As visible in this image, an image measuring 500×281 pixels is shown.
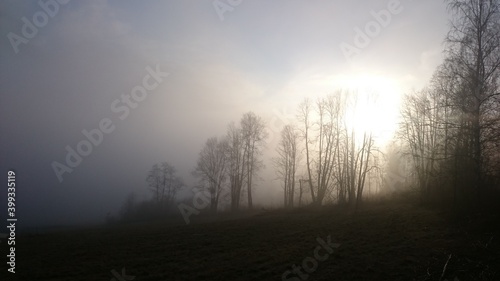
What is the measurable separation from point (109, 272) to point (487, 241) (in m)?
17.9

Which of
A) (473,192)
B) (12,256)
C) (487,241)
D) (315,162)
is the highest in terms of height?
(315,162)

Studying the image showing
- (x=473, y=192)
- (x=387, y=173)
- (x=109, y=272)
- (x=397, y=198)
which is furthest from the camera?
(x=387, y=173)

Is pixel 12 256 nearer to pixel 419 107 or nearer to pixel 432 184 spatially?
pixel 432 184

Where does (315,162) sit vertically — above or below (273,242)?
above

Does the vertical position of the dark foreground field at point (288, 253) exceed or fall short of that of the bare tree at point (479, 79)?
it falls short

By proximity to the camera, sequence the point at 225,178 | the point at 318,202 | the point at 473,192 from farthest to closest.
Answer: the point at 225,178
the point at 318,202
the point at 473,192

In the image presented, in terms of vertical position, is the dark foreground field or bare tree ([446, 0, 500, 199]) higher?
bare tree ([446, 0, 500, 199])

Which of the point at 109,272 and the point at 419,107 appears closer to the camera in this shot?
the point at 109,272

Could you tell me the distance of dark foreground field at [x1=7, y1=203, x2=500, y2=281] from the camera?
1200cm

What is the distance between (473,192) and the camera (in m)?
19.3

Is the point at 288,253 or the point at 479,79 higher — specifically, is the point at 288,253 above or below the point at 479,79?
below

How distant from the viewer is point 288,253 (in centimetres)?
1532

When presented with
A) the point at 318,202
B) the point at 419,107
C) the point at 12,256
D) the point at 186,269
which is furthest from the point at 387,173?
the point at 12,256

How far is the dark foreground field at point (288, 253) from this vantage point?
12000 millimetres
